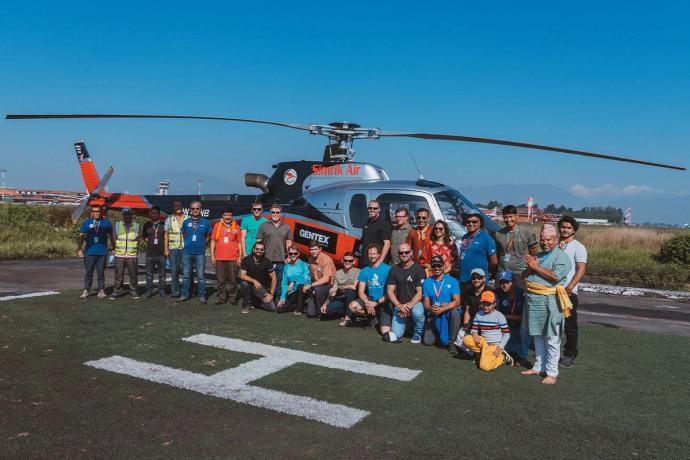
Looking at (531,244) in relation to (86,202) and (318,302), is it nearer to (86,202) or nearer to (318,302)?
(318,302)

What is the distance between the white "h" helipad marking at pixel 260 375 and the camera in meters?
4.84

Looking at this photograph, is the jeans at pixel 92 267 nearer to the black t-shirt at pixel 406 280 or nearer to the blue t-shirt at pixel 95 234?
the blue t-shirt at pixel 95 234

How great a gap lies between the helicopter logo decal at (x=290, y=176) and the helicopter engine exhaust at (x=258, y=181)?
571 millimetres

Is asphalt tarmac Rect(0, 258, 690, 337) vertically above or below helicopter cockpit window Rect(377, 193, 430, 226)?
below

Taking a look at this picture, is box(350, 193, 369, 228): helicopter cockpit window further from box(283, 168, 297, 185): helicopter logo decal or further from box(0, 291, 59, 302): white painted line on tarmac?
box(0, 291, 59, 302): white painted line on tarmac

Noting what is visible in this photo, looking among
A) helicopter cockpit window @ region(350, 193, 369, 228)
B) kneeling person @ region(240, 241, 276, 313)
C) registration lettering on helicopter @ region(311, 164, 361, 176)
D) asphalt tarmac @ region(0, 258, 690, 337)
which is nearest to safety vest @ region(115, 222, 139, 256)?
kneeling person @ region(240, 241, 276, 313)

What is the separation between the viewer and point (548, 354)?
5.94 m

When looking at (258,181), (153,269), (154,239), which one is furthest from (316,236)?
(153,269)

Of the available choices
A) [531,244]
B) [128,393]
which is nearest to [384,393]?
[128,393]

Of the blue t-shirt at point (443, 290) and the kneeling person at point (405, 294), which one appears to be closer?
the blue t-shirt at point (443, 290)

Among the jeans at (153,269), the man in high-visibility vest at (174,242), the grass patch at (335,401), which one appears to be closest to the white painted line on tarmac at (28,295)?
the jeans at (153,269)

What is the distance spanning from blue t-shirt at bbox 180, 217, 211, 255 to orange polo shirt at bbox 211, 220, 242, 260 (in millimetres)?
235

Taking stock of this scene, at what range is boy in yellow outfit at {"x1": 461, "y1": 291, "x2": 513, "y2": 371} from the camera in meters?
6.33

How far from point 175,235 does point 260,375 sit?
5001 millimetres
